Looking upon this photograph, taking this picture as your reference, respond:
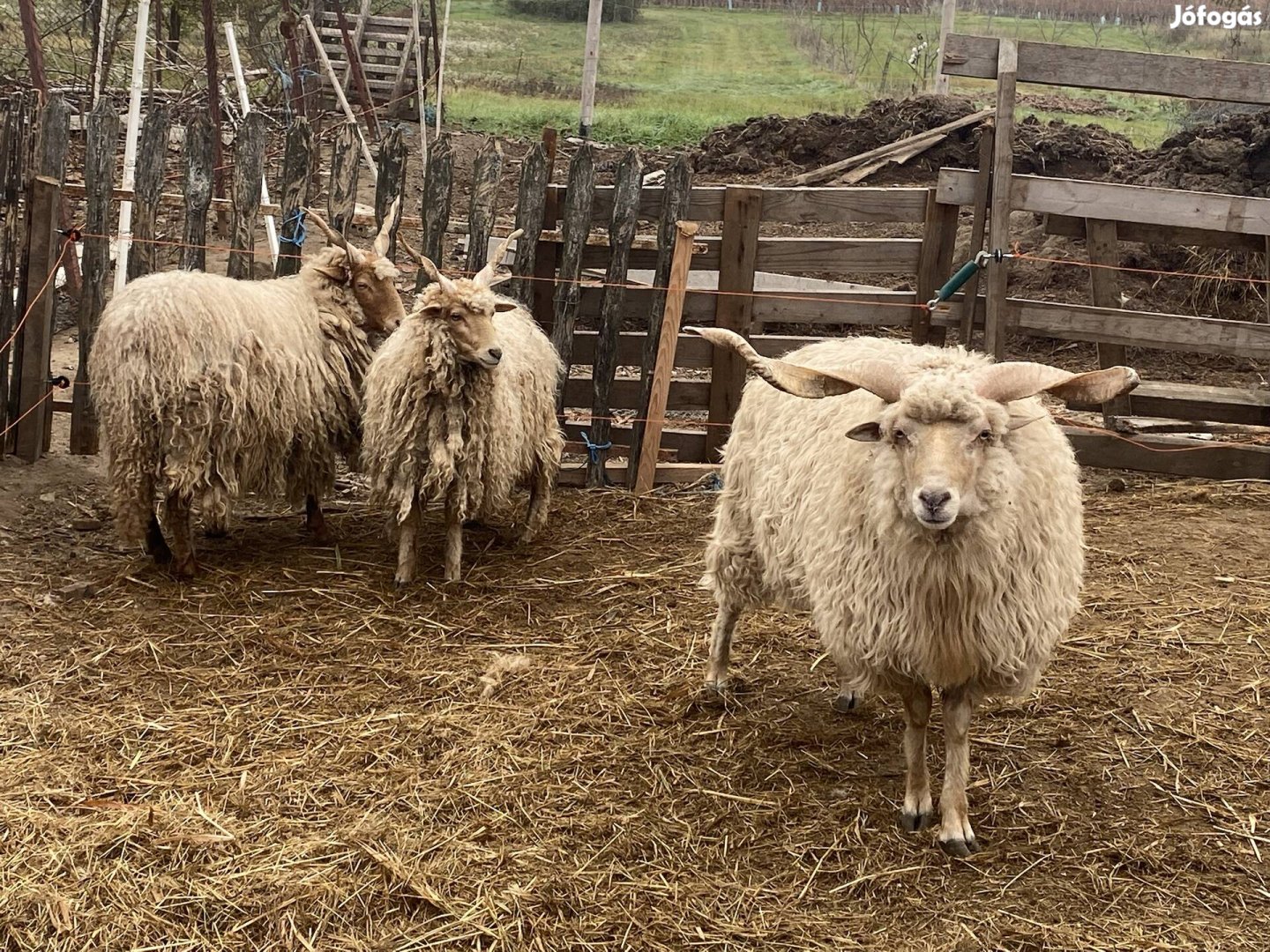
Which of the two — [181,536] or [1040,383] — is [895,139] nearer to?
[181,536]

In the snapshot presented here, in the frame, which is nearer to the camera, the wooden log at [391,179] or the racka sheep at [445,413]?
the racka sheep at [445,413]

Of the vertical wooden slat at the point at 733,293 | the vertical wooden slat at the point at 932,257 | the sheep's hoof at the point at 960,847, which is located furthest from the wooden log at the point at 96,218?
the sheep's hoof at the point at 960,847

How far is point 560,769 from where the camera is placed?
4461 millimetres

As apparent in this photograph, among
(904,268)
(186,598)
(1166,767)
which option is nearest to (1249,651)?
(1166,767)

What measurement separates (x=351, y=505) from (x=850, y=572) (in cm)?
415

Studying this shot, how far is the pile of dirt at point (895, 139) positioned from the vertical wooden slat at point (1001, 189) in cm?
701

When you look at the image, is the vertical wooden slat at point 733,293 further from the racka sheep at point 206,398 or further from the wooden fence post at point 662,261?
the racka sheep at point 206,398

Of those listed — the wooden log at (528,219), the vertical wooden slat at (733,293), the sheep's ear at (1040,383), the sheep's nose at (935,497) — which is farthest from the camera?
the vertical wooden slat at (733,293)

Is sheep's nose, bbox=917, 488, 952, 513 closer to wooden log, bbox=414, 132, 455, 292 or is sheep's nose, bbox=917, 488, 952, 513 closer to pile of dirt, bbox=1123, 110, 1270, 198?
wooden log, bbox=414, 132, 455, 292

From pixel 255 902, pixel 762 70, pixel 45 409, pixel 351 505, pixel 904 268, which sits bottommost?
pixel 255 902

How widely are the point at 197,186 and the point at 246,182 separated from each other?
0.88ft

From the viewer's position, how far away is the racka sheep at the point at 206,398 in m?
5.85

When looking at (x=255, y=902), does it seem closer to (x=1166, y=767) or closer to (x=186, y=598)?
(x=186, y=598)

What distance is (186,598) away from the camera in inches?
230
